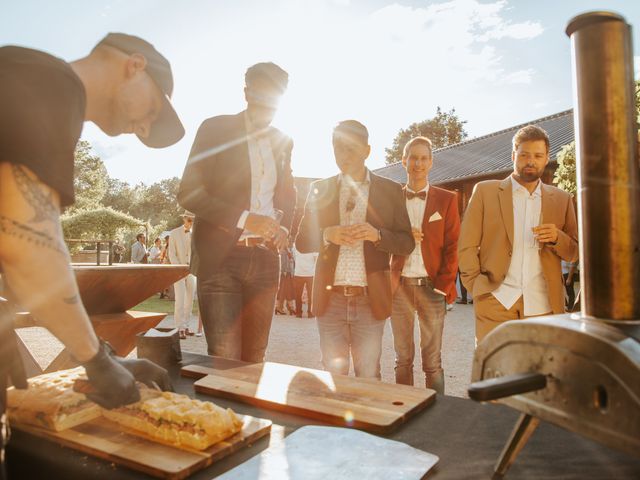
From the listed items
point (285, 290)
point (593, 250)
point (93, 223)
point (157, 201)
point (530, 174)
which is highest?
point (157, 201)

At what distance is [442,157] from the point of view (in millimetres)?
22906

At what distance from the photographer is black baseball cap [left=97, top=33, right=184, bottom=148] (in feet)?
4.00

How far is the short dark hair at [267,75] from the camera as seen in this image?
2512 mm

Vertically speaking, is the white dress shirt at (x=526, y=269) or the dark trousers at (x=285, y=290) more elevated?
the white dress shirt at (x=526, y=269)

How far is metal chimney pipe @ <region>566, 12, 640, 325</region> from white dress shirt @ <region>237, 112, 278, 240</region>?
1.89m

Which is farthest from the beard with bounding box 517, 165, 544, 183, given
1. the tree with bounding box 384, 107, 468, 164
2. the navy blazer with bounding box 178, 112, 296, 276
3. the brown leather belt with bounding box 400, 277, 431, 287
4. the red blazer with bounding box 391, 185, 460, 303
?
the tree with bounding box 384, 107, 468, 164

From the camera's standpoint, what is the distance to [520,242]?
3.05m

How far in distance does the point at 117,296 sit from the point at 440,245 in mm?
2390

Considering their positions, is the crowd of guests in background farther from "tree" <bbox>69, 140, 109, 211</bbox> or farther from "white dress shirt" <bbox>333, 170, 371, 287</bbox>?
"tree" <bbox>69, 140, 109, 211</bbox>

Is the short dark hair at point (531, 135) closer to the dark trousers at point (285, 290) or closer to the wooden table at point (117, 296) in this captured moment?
the wooden table at point (117, 296)

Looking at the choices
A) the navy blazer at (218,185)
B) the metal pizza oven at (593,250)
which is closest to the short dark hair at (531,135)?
the navy blazer at (218,185)

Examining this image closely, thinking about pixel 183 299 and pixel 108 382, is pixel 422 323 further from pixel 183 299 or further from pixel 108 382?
Answer: pixel 183 299

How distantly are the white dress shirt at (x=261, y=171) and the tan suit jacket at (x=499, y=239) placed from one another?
1.41 meters

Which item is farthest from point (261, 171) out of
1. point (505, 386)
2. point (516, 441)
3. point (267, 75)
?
point (505, 386)
